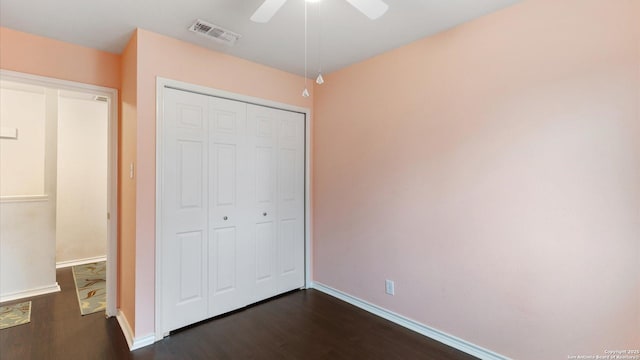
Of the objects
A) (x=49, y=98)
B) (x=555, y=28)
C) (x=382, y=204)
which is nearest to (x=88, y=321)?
(x=49, y=98)

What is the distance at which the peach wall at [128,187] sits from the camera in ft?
7.47

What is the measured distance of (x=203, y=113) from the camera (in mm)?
2588

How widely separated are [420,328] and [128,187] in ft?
9.01

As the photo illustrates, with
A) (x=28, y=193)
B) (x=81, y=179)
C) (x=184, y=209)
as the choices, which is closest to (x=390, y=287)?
(x=184, y=209)

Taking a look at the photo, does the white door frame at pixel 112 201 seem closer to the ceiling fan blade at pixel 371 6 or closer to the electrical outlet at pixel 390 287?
the ceiling fan blade at pixel 371 6

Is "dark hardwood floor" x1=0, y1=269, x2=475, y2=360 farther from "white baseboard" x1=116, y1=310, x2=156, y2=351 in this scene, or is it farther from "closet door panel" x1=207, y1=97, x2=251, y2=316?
"closet door panel" x1=207, y1=97, x2=251, y2=316

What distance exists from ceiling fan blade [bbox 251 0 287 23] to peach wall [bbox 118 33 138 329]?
1.28 m

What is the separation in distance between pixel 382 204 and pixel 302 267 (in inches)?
52.2

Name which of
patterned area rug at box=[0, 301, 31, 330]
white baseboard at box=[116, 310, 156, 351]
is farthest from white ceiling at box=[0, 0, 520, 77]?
patterned area rug at box=[0, 301, 31, 330]

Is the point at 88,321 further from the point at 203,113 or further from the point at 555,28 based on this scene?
the point at 555,28

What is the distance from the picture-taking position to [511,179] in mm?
1961

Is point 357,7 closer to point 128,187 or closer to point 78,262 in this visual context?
point 128,187

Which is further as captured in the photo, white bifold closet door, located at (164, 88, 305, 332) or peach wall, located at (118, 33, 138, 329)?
white bifold closet door, located at (164, 88, 305, 332)

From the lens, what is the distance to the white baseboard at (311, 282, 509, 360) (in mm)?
2082
